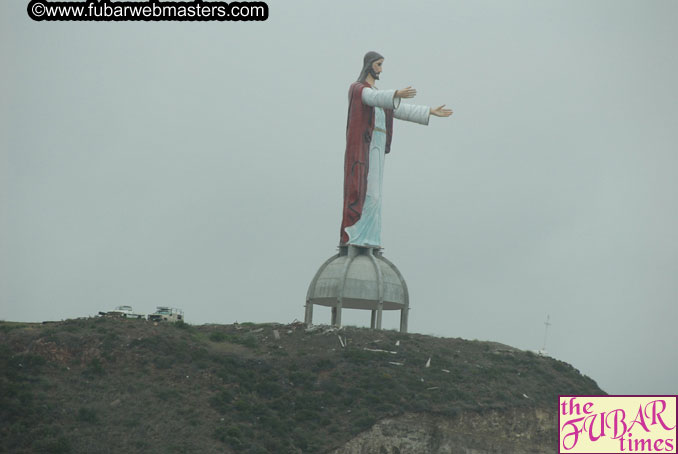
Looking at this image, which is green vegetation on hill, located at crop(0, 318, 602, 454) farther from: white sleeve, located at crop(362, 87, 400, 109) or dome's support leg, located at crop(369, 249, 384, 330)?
white sleeve, located at crop(362, 87, 400, 109)

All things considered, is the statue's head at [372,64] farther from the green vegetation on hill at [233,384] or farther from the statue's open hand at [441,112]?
the green vegetation on hill at [233,384]

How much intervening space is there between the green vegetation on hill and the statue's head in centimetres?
1258

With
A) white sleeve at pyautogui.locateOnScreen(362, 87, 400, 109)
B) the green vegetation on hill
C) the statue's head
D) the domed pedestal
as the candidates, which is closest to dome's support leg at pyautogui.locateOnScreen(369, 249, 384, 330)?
the domed pedestal

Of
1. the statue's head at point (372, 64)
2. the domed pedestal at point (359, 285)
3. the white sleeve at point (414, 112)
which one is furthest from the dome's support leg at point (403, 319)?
the statue's head at point (372, 64)

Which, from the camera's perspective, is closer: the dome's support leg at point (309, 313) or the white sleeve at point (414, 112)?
the white sleeve at point (414, 112)

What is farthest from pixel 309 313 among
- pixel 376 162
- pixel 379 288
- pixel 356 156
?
pixel 376 162

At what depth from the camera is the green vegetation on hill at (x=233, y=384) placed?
31.0 metres

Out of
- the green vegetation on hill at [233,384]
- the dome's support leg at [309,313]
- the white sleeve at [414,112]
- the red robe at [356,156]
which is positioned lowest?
the green vegetation on hill at [233,384]

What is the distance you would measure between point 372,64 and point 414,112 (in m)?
3.41

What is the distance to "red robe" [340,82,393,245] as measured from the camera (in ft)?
139

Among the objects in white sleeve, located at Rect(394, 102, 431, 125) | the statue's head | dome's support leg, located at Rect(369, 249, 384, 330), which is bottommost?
dome's support leg, located at Rect(369, 249, 384, 330)

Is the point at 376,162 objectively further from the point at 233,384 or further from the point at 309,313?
the point at 233,384

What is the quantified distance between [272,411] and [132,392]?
543 cm

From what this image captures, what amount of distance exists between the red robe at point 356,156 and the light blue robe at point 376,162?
294mm
